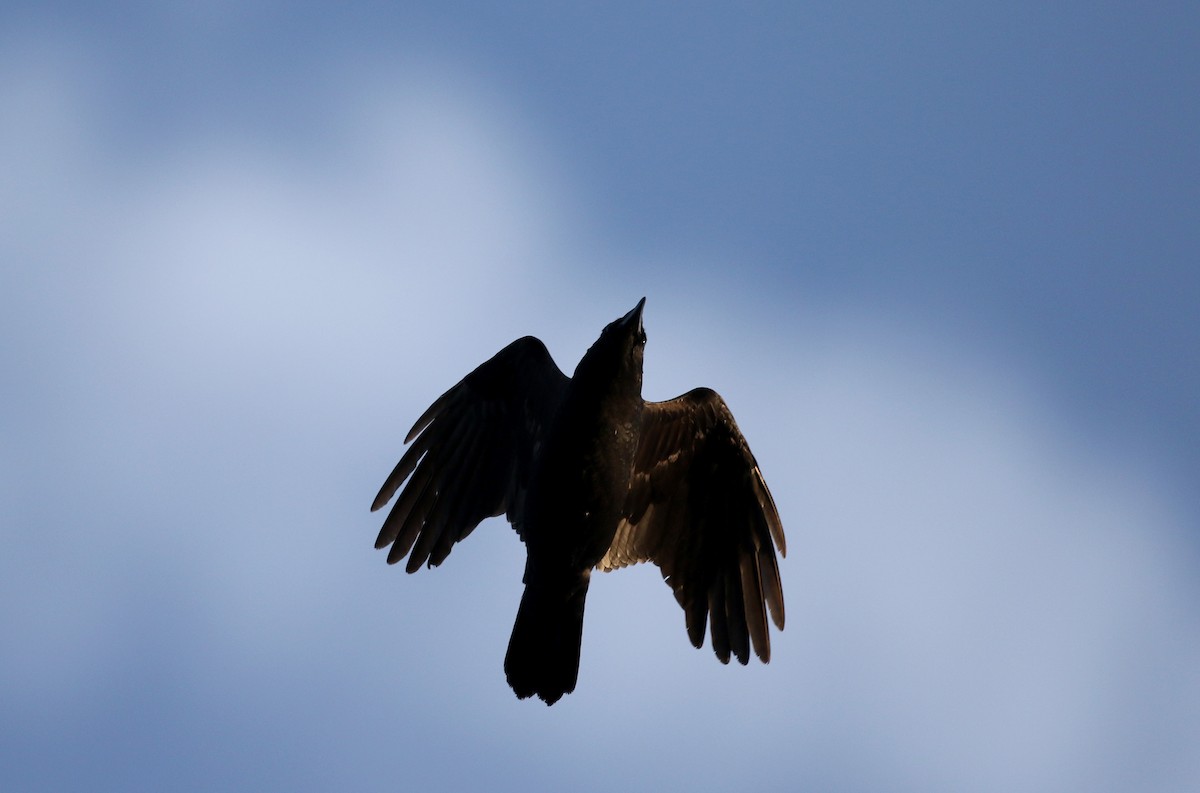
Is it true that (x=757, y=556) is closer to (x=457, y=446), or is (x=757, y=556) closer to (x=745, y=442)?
(x=745, y=442)

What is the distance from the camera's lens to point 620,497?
6863 millimetres

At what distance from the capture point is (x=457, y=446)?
25.1ft

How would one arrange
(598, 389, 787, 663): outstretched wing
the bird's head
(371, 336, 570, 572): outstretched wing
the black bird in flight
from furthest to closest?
(598, 389, 787, 663): outstretched wing < (371, 336, 570, 572): outstretched wing < the black bird in flight < the bird's head

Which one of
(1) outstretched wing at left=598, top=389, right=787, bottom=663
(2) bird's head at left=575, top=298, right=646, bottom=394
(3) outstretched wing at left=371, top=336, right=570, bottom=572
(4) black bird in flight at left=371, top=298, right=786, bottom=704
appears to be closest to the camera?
(2) bird's head at left=575, top=298, right=646, bottom=394

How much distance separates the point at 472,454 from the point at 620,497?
50.4 inches

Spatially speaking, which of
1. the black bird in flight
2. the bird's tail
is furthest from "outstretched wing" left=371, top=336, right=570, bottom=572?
the bird's tail

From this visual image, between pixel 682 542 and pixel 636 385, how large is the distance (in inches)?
59.5

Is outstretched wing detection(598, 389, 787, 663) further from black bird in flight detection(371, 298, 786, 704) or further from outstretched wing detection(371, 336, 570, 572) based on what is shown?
outstretched wing detection(371, 336, 570, 572)

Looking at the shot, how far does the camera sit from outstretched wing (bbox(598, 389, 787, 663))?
7.67 metres

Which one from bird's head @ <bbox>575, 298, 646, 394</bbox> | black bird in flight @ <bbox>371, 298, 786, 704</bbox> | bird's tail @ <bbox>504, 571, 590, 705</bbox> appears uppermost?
bird's head @ <bbox>575, 298, 646, 394</bbox>

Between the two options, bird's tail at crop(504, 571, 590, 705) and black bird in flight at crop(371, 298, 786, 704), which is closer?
bird's tail at crop(504, 571, 590, 705)

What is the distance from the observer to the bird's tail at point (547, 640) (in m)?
6.66

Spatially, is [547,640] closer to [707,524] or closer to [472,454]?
[472,454]

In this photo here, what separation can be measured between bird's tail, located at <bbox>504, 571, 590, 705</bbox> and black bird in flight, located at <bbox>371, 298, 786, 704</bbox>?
0.04 feet
